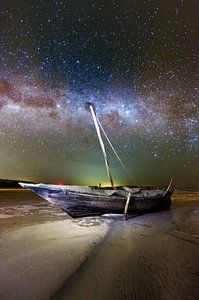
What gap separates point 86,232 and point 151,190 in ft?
44.3

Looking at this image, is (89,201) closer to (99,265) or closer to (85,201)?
(85,201)

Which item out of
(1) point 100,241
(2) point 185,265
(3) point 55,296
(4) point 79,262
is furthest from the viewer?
(1) point 100,241

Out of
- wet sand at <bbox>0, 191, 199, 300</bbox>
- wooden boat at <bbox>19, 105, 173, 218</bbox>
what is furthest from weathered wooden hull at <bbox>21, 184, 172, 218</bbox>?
wet sand at <bbox>0, 191, 199, 300</bbox>

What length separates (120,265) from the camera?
270 inches

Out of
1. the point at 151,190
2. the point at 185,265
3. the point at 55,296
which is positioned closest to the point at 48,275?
the point at 55,296

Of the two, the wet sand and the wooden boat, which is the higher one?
the wooden boat

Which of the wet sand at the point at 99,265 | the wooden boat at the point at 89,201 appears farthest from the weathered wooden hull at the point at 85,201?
the wet sand at the point at 99,265

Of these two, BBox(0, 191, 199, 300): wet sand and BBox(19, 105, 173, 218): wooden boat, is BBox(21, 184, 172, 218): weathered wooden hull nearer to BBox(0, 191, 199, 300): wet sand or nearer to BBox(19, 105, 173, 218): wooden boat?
BBox(19, 105, 173, 218): wooden boat

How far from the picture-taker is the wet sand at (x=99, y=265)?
5.12 meters

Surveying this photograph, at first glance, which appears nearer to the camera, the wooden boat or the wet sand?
the wet sand

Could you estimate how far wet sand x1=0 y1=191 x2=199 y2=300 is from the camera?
5.12m

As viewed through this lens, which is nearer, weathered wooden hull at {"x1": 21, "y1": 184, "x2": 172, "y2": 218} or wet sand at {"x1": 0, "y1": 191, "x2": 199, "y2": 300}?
wet sand at {"x1": 0, "y1": 191, "x2": 199, "y2": 300}

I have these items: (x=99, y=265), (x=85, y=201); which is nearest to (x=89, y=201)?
(x=85, y=201)

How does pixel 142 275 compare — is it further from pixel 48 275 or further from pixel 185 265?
pixel 48 275
